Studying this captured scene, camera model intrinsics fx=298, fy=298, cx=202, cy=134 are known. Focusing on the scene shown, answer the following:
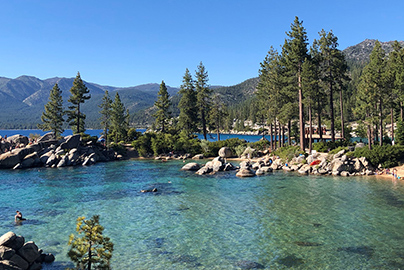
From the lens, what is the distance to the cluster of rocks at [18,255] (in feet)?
47.7

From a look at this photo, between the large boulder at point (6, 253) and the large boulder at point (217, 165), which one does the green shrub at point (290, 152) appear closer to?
the large boulder at point (217, 165)

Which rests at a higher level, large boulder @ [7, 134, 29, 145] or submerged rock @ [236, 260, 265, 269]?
large boulder @ [7, 134, 29, 145]

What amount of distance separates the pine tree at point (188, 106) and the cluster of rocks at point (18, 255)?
67.3 metres

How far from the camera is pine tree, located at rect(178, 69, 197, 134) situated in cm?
8294

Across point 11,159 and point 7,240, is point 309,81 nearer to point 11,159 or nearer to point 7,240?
point 7,240

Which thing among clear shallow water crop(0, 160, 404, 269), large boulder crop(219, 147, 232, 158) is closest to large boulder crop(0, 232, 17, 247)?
clear shallow water crop(0, 160, 404, 269)

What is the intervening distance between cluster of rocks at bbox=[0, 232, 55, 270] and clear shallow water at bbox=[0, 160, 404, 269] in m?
0.92

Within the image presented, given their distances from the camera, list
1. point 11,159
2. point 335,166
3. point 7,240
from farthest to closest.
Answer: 1. point 11,159
2. point 335,166
3. point 7,240

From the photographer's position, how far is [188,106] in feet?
274

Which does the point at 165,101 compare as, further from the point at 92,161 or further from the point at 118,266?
the point at 118,266

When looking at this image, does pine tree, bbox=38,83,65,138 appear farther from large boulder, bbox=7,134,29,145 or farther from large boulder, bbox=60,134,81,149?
large boulder, bbox=60,134,81,149

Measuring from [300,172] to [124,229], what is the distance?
3100cm

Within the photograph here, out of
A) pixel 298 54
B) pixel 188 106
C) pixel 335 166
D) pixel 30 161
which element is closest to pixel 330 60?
pixel 298 54

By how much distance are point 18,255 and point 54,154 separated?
170ft
